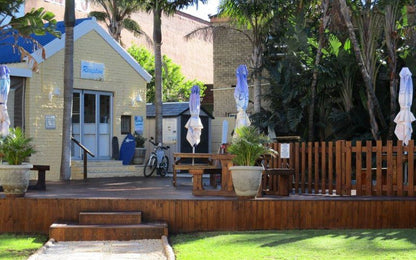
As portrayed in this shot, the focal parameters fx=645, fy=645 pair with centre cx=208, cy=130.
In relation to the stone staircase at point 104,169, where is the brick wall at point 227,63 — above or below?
above

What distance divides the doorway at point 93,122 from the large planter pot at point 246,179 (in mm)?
8794

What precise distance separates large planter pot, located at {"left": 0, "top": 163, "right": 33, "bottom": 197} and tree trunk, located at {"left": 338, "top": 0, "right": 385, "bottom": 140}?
31.2 ft

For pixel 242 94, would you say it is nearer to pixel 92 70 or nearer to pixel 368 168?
pixel 368 168

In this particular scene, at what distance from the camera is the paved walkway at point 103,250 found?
833 centimetres

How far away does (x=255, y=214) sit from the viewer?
1055 centimetres

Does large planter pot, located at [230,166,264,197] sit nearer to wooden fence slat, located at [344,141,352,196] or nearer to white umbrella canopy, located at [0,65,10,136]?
wooden fence slat, located at [344,141,352,196]

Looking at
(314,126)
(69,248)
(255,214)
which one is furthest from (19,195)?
(314,126)

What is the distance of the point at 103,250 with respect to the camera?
29.2 feet

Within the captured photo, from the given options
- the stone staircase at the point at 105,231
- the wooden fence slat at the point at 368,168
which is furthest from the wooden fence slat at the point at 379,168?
the stone staircase at the point at 105,231

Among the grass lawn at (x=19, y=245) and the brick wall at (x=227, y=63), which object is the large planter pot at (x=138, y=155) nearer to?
the brick wall at (x=227, y=63)

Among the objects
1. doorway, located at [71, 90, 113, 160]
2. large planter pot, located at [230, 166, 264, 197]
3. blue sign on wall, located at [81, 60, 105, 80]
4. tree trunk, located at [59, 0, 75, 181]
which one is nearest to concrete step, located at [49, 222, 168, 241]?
large planter pot, located at [230, 166, 264, 197]

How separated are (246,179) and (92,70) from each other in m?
9.59

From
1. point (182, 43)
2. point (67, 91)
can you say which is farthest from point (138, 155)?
point (182, 43)

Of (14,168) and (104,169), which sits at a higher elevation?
(14,168)
